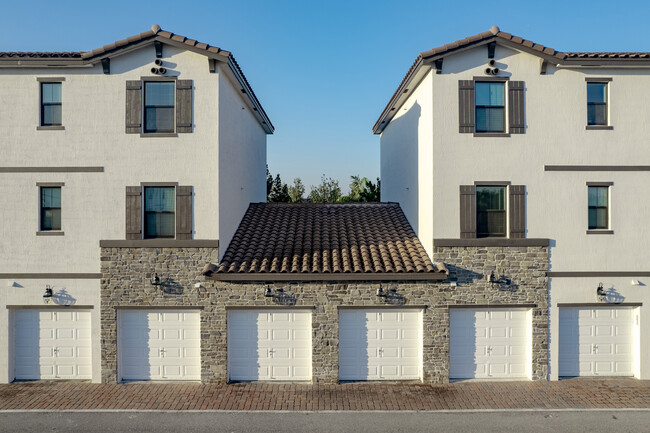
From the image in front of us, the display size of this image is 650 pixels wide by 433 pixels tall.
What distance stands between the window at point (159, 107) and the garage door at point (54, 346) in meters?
5.90

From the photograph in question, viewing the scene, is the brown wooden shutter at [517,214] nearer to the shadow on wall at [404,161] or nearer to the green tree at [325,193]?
the shadow on wall at [404,161]

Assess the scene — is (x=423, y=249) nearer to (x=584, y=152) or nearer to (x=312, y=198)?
(x=584, y=152)

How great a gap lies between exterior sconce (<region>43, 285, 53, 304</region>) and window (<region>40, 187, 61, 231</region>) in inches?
69.5

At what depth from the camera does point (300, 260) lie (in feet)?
40.1

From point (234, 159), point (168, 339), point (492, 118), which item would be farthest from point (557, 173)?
point (168, 339)

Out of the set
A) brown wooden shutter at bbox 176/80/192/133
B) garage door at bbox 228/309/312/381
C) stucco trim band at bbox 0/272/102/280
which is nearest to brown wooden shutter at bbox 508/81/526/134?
garage door at bbox 228/309/312/381

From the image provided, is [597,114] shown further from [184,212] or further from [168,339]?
[168,339]

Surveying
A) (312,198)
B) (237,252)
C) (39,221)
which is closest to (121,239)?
(39,221)

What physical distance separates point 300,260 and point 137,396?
579 cm

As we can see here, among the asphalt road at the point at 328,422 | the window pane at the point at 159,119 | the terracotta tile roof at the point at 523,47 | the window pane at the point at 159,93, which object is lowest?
the asphalt road at the point at 328,422

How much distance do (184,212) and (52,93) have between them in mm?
5394

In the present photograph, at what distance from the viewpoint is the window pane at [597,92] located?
12359 millimetres

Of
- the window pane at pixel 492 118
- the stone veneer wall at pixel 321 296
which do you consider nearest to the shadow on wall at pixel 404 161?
the window pane at pixel 492 118

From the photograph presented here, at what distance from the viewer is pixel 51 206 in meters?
12.1
